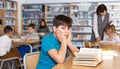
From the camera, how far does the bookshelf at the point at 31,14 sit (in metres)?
8.75

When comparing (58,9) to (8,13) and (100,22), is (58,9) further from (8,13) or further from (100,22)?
(100,22)

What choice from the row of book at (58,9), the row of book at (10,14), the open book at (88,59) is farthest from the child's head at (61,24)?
the row of book at (58,9)

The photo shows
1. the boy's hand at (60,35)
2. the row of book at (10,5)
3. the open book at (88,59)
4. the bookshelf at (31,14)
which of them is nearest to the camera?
the open book at (88,59)

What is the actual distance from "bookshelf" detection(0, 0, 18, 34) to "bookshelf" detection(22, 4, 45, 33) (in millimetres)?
446

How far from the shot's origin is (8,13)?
8016 millimetres

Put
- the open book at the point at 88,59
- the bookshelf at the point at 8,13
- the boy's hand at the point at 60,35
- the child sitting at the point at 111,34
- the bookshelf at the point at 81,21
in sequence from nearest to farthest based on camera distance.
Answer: the open book at the point at 88,59 < the boy's hand at the point at 60,35 < the child sitting at the point at 111,34 < the bookshelf at the point at 8,13 < the bookshelf at the point at 81,21

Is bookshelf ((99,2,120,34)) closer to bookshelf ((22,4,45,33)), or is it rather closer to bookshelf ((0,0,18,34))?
bookshelf ((22,4,45,33))

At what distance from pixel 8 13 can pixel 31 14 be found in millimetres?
1181

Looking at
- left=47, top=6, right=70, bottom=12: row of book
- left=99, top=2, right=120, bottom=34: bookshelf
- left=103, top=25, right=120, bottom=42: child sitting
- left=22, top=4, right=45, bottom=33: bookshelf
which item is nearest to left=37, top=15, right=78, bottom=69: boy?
left=103, top=25, right=120, bottom=42: child sitting

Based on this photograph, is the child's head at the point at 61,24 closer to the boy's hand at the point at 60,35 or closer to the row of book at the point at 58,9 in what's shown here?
the boy's hand at the point at 60,35

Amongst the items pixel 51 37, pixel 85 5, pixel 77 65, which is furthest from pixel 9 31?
pixel 85 5

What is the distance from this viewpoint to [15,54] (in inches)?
140

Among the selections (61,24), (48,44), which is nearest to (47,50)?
(48,44)

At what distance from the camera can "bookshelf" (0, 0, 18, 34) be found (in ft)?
24.4
